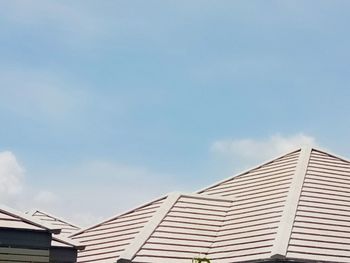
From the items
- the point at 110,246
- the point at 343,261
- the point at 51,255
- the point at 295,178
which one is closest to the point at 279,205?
the point at 295,178

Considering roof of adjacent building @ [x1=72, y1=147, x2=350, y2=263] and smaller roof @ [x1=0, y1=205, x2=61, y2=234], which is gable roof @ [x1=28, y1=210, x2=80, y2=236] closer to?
roof of adjacent building @ [x1=72, y1=147, x2=350, y2=263]

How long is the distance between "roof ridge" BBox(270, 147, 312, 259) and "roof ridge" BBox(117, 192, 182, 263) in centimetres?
560

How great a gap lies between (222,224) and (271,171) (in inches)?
215

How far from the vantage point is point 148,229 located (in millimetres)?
29234

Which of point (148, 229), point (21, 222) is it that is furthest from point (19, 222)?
point (148, 229)

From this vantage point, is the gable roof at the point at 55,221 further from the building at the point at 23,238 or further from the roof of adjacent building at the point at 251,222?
the building at the point at 23,238

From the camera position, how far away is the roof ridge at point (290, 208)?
24641mm

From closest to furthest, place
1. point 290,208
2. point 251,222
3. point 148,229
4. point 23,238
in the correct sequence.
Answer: point 23,238, point 290,208, point 251,222, point 148,229

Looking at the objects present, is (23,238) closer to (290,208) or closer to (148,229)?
(148,229)

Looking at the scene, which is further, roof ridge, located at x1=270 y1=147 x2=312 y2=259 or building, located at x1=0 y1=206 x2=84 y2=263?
roof ridge, located at x1=270 y1=147 x2=312 y2=259

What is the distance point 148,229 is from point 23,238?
9.02 m

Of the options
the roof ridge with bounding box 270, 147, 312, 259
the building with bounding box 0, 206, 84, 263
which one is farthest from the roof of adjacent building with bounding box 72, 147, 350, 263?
the building with bounding box 0, 206, 84, 263

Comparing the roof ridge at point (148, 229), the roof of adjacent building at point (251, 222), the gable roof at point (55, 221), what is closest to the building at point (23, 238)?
the roof ridge at point (148, 229)

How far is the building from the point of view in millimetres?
20750
